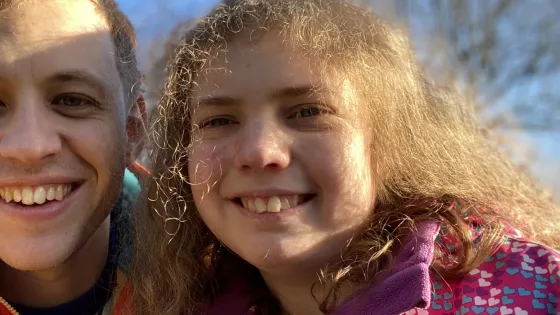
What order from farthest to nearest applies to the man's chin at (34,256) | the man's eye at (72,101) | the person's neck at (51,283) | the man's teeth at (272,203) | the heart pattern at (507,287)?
the person's neck at (51,283)
the man's eye at (72,101)
the man's chin at (34,256)
the man's teeth at (272,203)
the heart pattern at (507,287)

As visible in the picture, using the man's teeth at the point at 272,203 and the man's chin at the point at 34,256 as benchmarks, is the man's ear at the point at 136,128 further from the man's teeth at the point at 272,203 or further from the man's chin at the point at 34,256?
the man's teeth at the point at 272,203

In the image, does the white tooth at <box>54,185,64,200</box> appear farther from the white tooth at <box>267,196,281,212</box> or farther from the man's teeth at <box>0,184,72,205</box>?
the white tooth at <box>267,196,281,212</box>

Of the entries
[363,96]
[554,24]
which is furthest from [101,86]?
[554,24]

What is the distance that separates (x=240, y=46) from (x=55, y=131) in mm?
709

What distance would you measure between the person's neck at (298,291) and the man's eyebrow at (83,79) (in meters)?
0.86

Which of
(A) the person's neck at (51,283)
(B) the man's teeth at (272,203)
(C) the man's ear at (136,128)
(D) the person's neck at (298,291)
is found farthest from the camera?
(C) the man's ear at (136,128)

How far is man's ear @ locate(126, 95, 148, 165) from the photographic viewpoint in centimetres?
243

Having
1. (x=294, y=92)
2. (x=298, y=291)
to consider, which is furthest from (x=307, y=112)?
(x=298, y=291)

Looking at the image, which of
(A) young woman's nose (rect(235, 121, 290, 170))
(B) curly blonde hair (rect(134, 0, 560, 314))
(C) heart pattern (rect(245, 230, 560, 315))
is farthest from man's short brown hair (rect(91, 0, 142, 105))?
(C) heart pattern (rect(245, 230, 560, 315))

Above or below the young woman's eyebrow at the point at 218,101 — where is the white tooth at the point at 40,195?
below

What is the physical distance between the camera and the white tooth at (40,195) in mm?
2096

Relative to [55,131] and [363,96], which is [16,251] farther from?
[363,96]

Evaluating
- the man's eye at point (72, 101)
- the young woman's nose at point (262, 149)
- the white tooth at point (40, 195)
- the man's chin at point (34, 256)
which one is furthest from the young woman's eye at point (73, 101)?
the young woman's nose at point (262, 149)

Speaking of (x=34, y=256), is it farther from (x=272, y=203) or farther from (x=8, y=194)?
(x=272, y=203)
